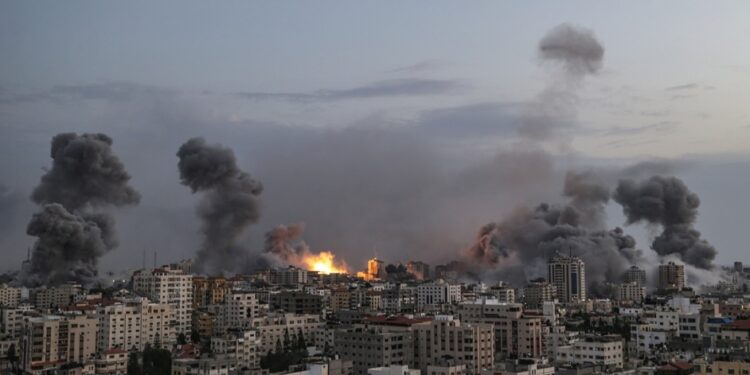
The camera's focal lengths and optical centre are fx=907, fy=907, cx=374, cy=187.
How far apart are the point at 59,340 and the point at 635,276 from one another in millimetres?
41329

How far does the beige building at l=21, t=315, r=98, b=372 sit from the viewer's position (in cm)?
2564

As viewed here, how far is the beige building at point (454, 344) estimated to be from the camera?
23109mm

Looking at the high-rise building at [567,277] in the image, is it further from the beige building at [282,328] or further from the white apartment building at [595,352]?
the white apartment building at [595,352]

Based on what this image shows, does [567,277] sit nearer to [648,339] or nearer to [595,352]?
[648,339]

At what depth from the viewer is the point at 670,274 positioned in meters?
57.8

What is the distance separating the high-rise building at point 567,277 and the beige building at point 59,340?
32.5 m

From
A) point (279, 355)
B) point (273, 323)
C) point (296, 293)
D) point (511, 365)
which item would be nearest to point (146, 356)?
point (279, 355)

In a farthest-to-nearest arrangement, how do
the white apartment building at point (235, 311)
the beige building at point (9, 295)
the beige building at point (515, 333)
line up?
the beige building at point (9, 295) < the white apartment building at point (235, 311) < the beige building at point (515, 333)

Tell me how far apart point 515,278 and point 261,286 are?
17.3 m

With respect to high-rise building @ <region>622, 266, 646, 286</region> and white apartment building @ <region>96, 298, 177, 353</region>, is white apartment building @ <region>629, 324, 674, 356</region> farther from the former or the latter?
high-rise building @ <region>622, 266, 646, 286</region>

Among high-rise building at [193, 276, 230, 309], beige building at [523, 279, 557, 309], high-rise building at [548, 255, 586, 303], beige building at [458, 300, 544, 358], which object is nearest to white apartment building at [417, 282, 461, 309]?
beige building at [523, 279, 557, 309]

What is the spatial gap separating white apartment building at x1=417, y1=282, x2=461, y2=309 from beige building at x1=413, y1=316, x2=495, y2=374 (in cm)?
2207

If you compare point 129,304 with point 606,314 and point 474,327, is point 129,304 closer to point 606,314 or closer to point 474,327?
point 474,327

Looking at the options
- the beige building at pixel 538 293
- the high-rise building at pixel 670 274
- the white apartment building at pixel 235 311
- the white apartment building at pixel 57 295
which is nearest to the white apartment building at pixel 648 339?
the white apartment building at pixel 235 311
